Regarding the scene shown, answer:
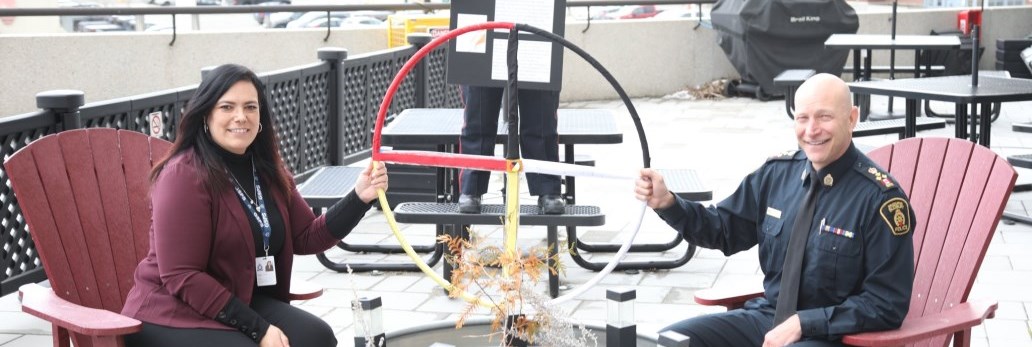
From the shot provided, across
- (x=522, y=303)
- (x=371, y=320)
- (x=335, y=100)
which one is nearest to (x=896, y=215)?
(x=522, y=303)

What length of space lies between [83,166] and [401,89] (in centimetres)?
572

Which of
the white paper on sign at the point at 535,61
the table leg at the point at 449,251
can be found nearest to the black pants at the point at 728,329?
the white paper on sign at the point at 535,61

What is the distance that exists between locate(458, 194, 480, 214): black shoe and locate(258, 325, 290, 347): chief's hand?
197 centimetres

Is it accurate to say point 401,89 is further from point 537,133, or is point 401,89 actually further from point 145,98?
point 537,133

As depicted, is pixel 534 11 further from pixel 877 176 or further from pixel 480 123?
pixel 877 176

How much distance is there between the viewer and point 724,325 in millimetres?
3609

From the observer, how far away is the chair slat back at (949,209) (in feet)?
11.8

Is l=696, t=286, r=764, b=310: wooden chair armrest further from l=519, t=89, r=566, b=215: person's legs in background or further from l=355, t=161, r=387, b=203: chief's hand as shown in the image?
l=519, t=89, r=566, b=215: person's legs in background

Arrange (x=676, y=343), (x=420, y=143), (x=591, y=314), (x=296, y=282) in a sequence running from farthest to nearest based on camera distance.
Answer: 1. (x=420, y=143)
2. (x=591, y=314)
3. (x=296, y=282)
4. (x=676, y=343)

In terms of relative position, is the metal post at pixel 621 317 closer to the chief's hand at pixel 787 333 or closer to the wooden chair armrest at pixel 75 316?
the chief's hand at pixel 787 333

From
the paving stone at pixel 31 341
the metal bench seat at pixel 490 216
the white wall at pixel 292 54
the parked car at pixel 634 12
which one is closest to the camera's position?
the paving stone at pixel 31 341

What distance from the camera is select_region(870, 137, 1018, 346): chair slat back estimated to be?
142 inches

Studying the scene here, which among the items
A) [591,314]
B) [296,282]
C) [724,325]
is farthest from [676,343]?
[591,314]

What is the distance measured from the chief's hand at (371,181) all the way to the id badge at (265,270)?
1.06 ft
